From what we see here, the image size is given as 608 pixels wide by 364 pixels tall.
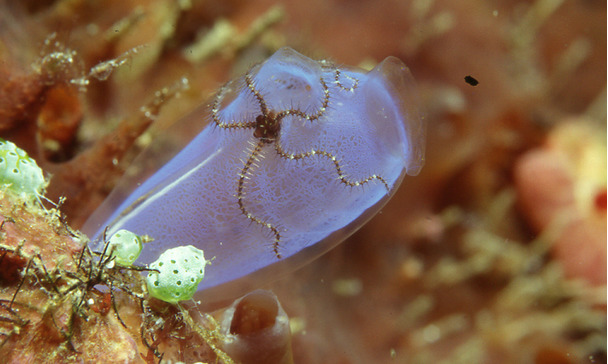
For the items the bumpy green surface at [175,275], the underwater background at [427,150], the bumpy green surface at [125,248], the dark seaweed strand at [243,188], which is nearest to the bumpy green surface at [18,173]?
the underwater background at [427,150]

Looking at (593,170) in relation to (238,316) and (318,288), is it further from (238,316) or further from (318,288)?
(238,316)

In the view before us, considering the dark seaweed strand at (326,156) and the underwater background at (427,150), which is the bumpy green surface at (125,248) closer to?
the underwater background at (427,150)

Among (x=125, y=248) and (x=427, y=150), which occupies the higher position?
(x=125, y=248)

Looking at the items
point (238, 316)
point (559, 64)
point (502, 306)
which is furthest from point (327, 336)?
point (559, 64)

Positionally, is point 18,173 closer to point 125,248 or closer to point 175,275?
point 125,248

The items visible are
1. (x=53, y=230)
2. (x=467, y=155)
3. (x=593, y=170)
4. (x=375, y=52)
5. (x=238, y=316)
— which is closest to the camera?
(x=53, y=230)

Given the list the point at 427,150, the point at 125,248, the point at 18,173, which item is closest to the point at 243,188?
the point at 125,248
